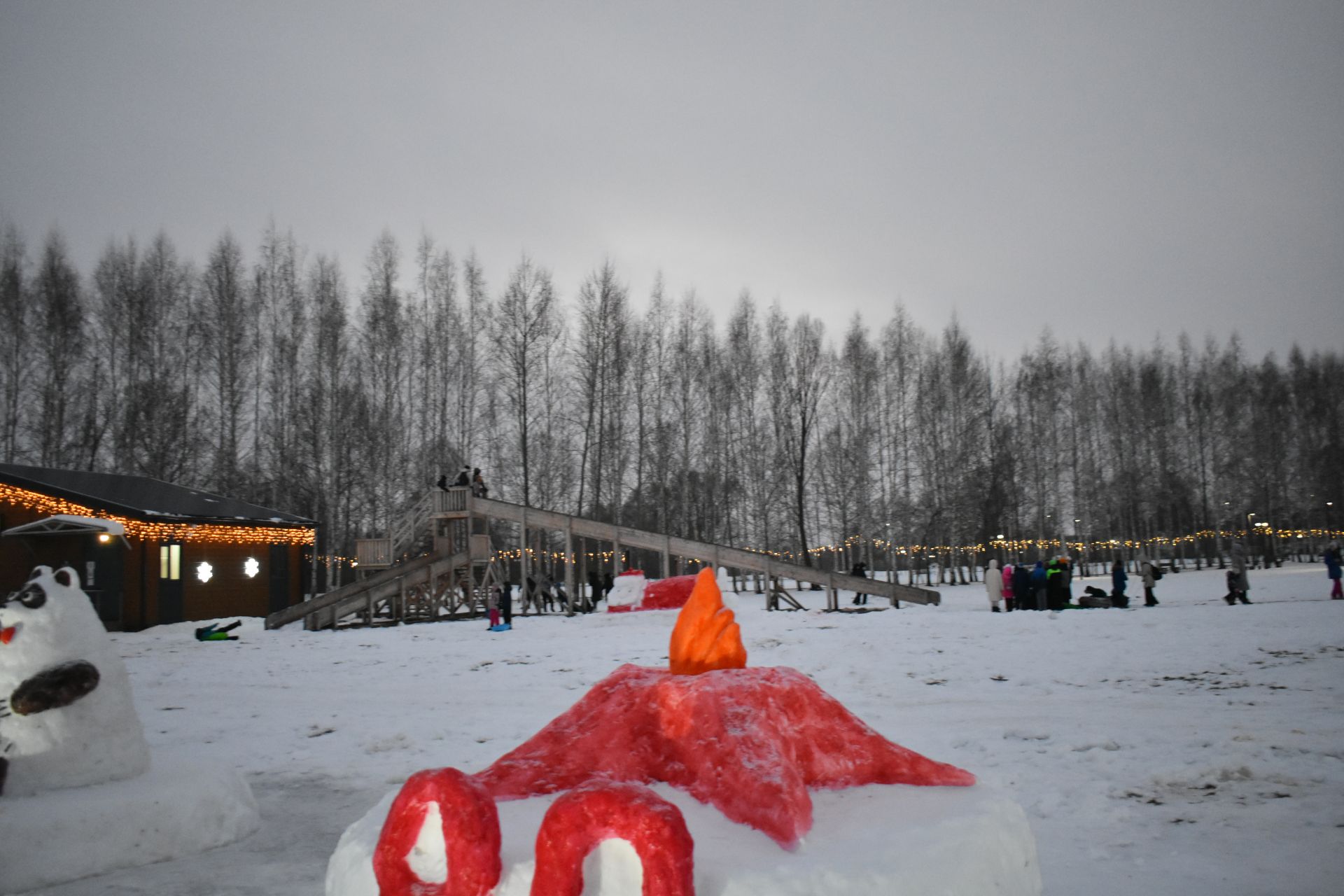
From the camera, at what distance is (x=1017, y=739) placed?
284 inches

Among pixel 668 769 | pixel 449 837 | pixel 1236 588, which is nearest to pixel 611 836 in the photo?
pixel 449 837

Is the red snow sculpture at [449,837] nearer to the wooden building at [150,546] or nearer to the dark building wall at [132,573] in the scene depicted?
the wooden building at [150,546]

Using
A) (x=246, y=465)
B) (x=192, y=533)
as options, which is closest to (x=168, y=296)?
(x=246, y=465)

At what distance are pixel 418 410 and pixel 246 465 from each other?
770 centimetres

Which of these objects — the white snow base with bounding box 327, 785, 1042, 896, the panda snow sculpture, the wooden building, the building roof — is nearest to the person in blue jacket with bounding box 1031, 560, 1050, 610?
the white snow base with bounding box 327, 785, 1042, 896

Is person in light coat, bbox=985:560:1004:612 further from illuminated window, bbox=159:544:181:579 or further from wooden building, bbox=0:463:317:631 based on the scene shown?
illuminated window, bbox=159:544:181:579

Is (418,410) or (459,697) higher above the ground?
(418,410)

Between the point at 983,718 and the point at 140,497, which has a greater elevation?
the point at 140,497

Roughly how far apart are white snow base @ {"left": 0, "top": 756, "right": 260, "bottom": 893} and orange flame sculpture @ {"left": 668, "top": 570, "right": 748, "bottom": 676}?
11.4 feet

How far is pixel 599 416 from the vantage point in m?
33.7

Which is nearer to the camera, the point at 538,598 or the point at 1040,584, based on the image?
the point at 1040,584

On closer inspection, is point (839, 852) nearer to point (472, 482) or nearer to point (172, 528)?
point (472, 482)

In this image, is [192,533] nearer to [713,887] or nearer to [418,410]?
[418,410]

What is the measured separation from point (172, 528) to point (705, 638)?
24.6m
